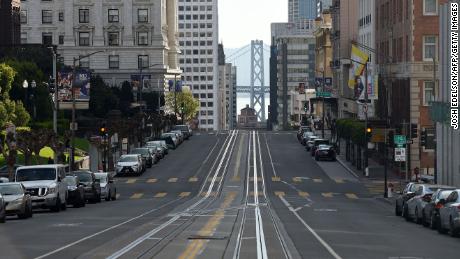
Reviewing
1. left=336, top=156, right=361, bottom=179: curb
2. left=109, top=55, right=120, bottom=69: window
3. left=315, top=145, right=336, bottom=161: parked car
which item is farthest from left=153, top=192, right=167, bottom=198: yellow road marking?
left=109, top=55, right=120, bottom=69: window

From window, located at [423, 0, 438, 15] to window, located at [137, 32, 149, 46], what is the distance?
96.0 meters

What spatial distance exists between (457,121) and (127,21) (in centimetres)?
11589

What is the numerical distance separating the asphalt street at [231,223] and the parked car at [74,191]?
86 cm

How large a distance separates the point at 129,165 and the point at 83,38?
293 ft

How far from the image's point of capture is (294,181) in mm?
84312

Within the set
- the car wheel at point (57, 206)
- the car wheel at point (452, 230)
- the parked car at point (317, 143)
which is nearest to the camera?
the car wheel at point (452, 230)

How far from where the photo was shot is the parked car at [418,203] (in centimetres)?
4237

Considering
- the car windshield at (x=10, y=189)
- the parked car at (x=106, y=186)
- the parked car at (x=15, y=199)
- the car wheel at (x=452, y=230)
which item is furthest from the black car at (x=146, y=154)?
the car wheel at (x=452, y=230)

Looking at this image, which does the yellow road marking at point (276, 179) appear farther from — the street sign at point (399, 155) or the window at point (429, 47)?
the street sign at point (399, 155)

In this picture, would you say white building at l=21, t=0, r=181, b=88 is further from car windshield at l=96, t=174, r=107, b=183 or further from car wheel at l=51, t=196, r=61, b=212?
car wheel at l=51, t=196, r=61, b=212

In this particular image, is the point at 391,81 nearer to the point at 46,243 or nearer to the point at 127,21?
the point at 46,243

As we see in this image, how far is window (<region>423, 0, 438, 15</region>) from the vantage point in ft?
273

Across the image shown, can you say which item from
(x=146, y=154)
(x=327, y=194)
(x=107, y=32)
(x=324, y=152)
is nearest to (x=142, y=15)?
(x=107, y=32)

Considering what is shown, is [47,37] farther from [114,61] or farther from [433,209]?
[433,209]
